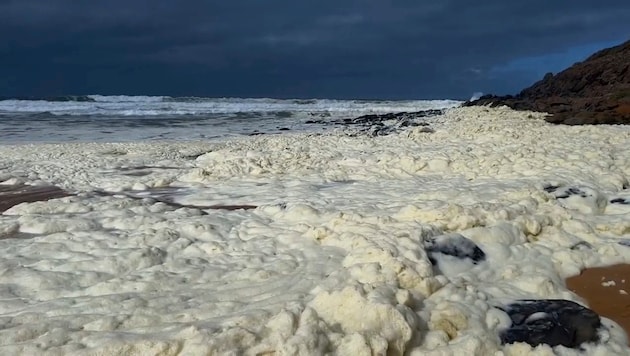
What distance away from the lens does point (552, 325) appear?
304cm

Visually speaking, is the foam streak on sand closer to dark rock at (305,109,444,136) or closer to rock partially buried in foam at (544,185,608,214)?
rock partially buried in foam at (544,185,608,214)

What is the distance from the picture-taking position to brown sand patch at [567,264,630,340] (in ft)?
11.1

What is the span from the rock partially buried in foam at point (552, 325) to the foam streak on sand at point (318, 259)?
2.3 inches

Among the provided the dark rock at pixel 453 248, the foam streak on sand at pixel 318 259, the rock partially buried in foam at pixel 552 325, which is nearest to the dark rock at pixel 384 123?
the foam streak on sand at pixel 318 259

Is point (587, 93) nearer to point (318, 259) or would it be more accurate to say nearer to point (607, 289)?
point (607, 289)

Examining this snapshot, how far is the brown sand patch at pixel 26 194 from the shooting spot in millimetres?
6801

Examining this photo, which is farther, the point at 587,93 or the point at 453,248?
the point at 587,93

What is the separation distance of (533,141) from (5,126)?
19.3 m

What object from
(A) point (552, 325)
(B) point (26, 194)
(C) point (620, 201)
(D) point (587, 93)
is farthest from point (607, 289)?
(D) point (587, 93)

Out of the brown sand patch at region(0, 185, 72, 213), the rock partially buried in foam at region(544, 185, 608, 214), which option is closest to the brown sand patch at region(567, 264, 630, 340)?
the rock partially buried in foam at region(544, 185, 608, 214)

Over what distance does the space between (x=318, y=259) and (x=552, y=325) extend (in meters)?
1.59

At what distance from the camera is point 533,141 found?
955 cm

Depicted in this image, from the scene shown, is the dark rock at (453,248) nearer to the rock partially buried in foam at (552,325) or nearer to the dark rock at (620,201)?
the rock partially buried in foam at (552,325)

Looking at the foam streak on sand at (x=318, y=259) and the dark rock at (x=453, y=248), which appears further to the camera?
the dark rock at (x=453, y=248)
